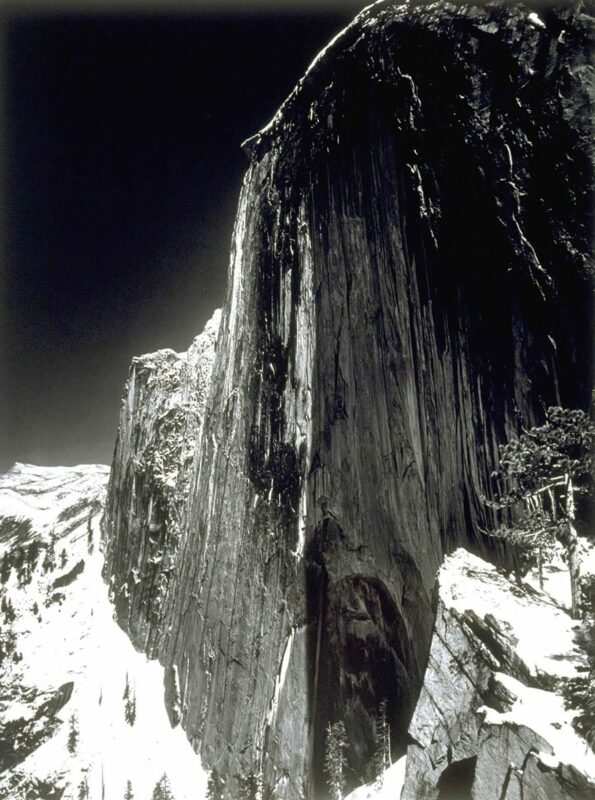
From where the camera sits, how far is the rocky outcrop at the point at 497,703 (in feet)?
43.5

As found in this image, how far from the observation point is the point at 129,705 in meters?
49.8

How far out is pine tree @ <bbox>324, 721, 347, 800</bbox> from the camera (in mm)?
23688

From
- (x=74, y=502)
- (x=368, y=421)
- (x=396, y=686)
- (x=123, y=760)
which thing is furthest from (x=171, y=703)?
(x=74, y=502)

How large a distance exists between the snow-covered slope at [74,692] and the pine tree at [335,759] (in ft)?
51.5

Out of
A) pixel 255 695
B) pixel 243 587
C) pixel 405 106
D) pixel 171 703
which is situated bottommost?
pixel 171 703

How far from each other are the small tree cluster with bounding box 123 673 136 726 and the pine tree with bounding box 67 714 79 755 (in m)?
8.61

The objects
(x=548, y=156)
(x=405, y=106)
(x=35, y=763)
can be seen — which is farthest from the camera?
(x=35, y=763)

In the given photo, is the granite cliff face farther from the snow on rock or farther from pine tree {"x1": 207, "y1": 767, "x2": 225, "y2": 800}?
the snow on rock

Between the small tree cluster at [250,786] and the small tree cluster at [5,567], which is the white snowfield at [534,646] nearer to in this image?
the small tree cluster at [250,786]

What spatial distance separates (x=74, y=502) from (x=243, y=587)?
90.4 m

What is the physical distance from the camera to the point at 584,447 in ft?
56.9

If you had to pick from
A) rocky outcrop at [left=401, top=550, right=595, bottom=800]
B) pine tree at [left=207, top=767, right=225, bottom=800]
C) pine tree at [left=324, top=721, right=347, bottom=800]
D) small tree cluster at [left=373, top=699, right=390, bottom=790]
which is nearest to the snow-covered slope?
pine tree at [left=207, top=767, right=225, bottom=800]

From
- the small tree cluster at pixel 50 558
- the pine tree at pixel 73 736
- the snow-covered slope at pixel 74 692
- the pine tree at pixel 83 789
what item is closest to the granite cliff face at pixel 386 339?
the snow-covered slope at pixel 74 692

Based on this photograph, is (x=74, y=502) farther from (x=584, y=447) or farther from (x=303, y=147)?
(x=584, y=447)
